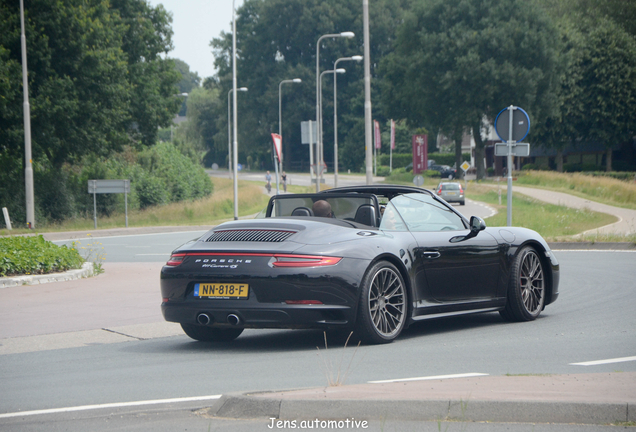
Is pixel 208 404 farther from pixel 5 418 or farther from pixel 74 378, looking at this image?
pixel 74 378

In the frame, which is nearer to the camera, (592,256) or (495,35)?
(592,256)

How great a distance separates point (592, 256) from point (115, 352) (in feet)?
39.8

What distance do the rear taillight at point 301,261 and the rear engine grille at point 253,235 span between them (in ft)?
0.82

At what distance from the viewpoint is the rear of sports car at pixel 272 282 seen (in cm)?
648

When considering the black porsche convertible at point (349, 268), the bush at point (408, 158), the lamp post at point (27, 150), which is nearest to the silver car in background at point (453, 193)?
the lamp post at point (27, 150)

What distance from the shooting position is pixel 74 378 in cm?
611

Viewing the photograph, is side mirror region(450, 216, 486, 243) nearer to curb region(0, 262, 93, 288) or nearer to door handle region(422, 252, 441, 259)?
door handle region(422, 252, 441, 259)

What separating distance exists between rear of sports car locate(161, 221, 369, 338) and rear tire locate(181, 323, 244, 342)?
738 millimetres

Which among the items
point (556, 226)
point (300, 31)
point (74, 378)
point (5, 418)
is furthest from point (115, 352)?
point (300, 31)

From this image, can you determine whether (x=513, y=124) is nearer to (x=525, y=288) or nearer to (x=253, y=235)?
(x=525, y=288)

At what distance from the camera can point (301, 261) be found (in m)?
6.52

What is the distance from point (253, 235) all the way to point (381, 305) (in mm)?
1286

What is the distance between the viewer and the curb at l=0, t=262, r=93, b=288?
41.0ft

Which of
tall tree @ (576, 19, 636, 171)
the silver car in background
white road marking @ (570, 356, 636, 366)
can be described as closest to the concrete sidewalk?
white road marking @ (570, 356, 636, 366)
